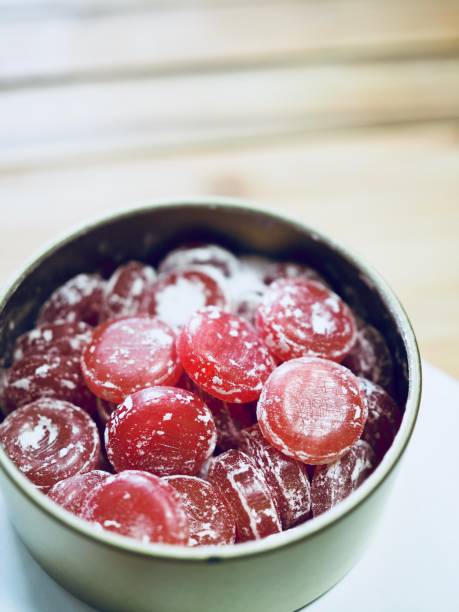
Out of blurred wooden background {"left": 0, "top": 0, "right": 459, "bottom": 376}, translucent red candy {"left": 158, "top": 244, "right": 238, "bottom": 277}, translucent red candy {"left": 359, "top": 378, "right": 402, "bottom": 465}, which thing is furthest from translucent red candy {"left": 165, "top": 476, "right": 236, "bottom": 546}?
blurred wooden background {"left": 0, "top": 0, "right": 459, "bottom": 376}

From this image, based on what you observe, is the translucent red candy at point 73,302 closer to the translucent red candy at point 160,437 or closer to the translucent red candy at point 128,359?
the translucent red candy at point 128,359

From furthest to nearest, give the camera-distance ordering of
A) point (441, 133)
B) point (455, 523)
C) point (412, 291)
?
point (441, 133), point (412, 291), point (455, 523)

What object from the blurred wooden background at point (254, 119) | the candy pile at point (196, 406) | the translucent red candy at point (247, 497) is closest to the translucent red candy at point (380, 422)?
the candy pile at point (196, 406)

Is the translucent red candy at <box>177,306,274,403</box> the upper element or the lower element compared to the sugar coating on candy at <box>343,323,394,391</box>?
lower

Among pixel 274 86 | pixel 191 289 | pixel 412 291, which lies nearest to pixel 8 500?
pixel 191 289

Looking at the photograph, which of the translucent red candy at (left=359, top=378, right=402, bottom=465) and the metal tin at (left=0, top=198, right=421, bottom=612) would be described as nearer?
the metal tin at (left=0, top=198, right=421, bottom=612)

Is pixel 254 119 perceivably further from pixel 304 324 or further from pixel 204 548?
pixel 204 548

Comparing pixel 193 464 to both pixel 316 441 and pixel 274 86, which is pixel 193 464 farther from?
pixel 274 86

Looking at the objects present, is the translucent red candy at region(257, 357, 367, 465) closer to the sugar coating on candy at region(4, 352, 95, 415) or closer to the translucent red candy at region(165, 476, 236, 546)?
the translucent red candy at region(165, 476, 236, 546)
